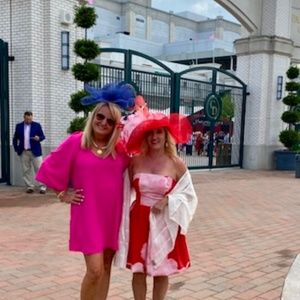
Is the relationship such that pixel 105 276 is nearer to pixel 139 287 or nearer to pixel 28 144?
pixel 139 287

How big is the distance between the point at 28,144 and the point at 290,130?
9808 mm

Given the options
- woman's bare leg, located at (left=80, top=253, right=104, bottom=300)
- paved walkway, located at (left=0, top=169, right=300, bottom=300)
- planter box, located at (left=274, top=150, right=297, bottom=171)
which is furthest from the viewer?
planter box, located at (left=274, top=150, right=297, bottom=171)

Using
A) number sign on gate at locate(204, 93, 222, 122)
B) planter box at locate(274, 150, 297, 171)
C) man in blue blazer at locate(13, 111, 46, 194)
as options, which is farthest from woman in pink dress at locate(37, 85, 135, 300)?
planter box at locate(274, 150, 297, 171)

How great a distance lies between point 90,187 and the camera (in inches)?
113

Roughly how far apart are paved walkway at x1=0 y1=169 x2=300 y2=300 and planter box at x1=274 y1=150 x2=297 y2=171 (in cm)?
648

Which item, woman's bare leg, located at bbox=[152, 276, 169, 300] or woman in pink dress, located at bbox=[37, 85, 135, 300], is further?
woman's bare leg, located at bbox=[152, 276, 169, 300]

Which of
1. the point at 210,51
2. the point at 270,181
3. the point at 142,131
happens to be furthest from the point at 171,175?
the point at 210,51

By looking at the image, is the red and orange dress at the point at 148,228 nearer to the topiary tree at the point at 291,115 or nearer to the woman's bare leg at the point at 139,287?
the woman's bare leg at the point at 139,287

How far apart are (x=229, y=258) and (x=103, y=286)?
7.45 feet

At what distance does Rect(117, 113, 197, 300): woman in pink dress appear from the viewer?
3.00 metres

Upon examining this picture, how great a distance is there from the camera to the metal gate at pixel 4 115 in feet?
31.3

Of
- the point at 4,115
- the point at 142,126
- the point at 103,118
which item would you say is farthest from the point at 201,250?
the point at 4,115

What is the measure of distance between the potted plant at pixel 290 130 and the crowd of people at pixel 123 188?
42.8 feet

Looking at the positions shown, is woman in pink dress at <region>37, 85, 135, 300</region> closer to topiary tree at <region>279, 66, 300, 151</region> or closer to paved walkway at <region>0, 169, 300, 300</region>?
paved walkway at <region>0, 169, 300, 300</region>
